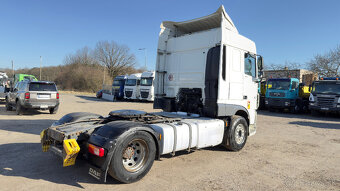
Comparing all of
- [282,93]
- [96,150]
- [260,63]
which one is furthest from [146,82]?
[96,150]

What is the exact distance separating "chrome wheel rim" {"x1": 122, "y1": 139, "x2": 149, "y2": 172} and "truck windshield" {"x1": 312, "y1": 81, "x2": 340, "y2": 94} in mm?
14955

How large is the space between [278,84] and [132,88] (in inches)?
581

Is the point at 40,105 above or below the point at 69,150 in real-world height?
above

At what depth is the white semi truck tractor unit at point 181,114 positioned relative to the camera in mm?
3551

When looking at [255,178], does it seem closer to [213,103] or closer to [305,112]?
[213,103]

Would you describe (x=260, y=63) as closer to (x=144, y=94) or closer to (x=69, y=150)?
(x=69, y=150)

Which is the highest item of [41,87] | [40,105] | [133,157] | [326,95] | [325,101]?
[41,87]

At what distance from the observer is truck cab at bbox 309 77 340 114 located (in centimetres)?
1390

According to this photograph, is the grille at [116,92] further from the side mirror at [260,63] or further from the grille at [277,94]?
the side mirror at [260,63]

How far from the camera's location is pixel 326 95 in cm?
1423

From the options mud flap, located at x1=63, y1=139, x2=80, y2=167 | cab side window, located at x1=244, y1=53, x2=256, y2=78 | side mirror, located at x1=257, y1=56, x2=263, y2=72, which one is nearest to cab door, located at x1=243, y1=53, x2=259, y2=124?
cab side window, located at x1=244, y1=53, x2=256, y2=78

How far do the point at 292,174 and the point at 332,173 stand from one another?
0.88 metres

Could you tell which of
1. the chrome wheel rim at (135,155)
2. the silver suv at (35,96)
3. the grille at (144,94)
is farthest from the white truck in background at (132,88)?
the chrome wheel rim at (135,155)

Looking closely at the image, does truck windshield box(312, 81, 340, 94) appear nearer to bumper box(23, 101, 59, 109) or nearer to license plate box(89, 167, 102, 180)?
license plate box(89, 167, 102, 180)
